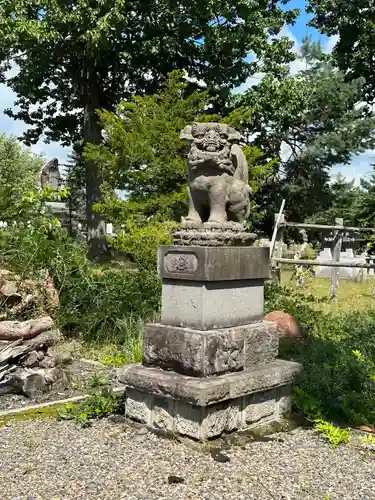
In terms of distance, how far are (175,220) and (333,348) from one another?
6.42 metres

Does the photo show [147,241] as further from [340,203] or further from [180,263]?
[340,203]

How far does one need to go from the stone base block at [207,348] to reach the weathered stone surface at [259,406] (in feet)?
0.82

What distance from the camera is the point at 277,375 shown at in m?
4.75

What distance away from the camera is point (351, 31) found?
22484 mm

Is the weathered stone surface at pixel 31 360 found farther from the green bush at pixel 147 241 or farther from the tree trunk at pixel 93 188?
the tree trunk at pixel 93 188

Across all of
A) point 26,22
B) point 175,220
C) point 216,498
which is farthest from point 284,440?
point 26,22

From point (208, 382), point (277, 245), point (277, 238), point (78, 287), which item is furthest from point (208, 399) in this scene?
point (277, 238)

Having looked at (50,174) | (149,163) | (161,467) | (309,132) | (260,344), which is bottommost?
(161,467)

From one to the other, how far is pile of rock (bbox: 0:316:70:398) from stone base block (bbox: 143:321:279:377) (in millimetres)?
1619

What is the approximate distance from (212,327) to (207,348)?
0.22m

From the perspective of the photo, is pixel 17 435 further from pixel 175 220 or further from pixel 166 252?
pixel 175 220

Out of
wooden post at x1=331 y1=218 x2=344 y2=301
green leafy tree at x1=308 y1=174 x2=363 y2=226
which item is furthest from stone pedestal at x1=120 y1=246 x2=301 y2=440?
green leafy tree at x1=308 y1=174 x2=363 y2=226

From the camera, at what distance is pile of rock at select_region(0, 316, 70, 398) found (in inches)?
226

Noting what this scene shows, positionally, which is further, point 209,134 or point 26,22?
point 26,22
